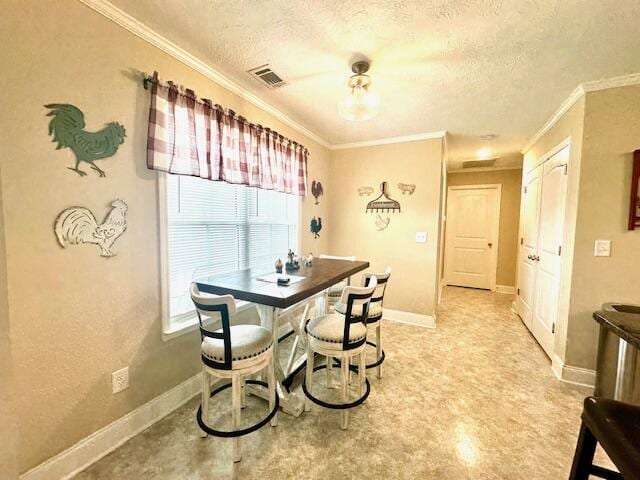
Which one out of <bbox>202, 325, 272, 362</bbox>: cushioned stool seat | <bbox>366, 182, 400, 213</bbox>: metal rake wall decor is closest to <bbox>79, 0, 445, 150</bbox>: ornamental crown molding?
<bbox>366, 182, 400, 213</bbox>: metal rake wall decor

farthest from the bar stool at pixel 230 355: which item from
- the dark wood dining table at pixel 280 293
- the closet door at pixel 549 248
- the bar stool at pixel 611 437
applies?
the closet door at pixel 549 248

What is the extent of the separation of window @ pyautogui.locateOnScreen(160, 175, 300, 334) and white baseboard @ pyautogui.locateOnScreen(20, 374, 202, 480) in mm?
471

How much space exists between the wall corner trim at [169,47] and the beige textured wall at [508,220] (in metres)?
4.76

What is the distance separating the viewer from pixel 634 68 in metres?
1.91

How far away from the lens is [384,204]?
3.67 meters

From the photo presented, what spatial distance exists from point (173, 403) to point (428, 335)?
2691 mm

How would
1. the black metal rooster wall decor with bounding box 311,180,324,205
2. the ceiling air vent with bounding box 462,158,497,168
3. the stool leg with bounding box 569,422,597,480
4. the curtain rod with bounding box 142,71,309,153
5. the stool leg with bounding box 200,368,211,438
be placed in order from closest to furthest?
the stool leg with bounding box 569,422,597,480, the stool leg with bounding box 200,368,211,438, the curtain rod with bounding box 142,71,309,153, the black metal rooster wall decor with bounding box 311,180,324,205, the ceiling air vent with bounding box 462,158,497,168

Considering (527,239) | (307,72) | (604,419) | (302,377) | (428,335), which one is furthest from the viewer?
(527,239)

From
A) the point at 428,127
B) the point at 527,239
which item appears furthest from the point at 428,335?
the point at 428,127

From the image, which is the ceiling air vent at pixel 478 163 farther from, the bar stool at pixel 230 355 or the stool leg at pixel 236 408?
the stool leg at pixel 236 408

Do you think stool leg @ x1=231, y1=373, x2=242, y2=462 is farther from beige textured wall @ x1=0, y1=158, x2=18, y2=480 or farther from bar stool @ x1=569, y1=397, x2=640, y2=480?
bar stool @ x1=569, y1=397, x2=640, y2=480

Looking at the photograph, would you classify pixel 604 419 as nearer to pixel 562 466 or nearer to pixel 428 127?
pixel 562 466

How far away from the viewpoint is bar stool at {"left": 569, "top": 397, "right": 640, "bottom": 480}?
759 millimetres

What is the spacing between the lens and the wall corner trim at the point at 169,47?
1417 mm
